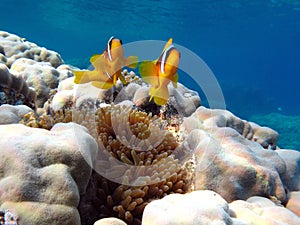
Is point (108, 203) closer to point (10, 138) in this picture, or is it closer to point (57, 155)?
point (57, 155)

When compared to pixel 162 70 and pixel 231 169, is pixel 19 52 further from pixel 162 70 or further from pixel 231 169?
pixel 231 169

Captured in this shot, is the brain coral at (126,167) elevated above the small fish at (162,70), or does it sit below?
below

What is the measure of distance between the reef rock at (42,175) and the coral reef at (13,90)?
6.23 feet

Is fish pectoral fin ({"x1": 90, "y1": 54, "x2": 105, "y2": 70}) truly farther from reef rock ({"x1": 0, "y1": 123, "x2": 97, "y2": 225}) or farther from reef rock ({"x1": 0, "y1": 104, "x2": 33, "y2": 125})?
reef rock ({"x1": 0, "y1": 123, "x2": 97, "y2": 225})

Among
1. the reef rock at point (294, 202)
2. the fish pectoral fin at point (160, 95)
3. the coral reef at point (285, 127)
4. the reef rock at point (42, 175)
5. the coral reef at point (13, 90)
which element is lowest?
the reef rock at point (42, 175)

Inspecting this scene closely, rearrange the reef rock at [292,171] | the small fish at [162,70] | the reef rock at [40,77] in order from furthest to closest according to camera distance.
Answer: the reef rock at [40,77] → the reef rock at [292,171] → the small fish at [162,70]

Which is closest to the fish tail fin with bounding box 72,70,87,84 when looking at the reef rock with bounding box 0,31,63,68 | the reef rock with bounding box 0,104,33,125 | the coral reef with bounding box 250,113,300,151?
the reef rock with bounding box 0,104,33,125

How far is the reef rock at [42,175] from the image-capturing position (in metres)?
1.45

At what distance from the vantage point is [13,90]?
11.7 feet

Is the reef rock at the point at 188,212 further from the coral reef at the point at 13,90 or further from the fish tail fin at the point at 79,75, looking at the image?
→ the coral reef at the point at 13,90

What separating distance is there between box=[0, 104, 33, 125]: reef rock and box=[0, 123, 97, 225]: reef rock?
0.80 meters

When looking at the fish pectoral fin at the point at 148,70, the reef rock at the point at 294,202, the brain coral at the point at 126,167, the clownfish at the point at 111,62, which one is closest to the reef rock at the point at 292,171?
the reef rock at the point at 294,202

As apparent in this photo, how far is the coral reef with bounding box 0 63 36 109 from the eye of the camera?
3.40m

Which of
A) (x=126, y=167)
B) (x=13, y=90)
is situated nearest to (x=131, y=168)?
(x=126, y=167)
